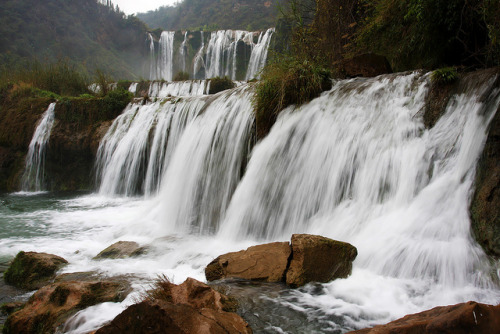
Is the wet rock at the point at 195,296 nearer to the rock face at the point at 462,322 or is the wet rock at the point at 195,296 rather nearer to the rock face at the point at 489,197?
the rock face at the point at 462,322

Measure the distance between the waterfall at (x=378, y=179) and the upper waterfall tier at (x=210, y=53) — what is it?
16318 millimetres

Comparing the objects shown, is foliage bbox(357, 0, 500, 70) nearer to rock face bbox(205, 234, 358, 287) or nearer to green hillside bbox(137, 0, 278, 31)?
rock face bbox(205, 234, 358, 287)

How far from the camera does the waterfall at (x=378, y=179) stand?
3086mm

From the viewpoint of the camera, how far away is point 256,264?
331 cm

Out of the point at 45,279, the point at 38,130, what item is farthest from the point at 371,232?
the point at 38,130

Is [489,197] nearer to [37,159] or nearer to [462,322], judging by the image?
[462,322]

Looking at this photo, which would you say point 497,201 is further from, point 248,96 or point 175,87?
point 175,87

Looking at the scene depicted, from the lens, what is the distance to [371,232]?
11.7ft

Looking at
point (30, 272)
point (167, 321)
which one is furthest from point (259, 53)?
point (167, 321)

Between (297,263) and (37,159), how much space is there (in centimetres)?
1147

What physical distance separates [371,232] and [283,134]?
248cm

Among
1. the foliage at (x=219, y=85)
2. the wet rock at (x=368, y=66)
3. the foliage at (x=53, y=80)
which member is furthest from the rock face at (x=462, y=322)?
the foliage at (x=53, y=80)

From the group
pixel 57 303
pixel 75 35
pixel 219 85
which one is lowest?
pixel 57 303

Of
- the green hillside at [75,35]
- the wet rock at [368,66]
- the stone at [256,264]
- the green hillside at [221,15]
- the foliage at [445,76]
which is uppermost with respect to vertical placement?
the green hillside at [221,15]
